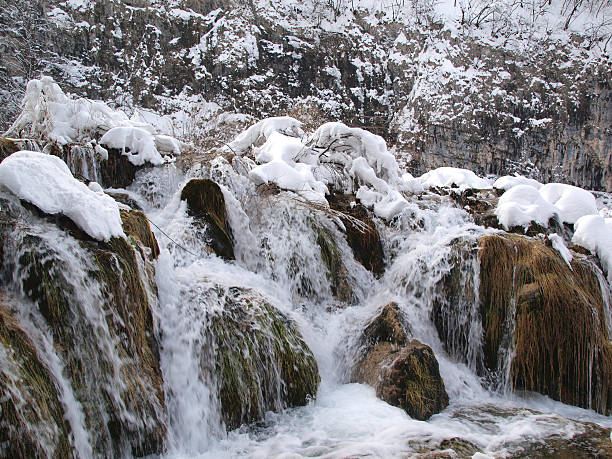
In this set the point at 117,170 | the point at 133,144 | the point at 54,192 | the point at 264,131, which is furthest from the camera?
the point at 264,131

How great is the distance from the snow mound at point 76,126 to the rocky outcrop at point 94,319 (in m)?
3.70

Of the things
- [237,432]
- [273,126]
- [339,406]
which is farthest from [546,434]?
[273,126]

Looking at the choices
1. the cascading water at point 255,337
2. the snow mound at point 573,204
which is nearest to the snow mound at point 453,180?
the snow mound at point 573,204

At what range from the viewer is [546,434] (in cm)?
291

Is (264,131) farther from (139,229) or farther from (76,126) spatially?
(139,229)

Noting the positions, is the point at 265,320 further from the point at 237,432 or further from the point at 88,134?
the point at 88,134

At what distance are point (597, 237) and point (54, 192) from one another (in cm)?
621

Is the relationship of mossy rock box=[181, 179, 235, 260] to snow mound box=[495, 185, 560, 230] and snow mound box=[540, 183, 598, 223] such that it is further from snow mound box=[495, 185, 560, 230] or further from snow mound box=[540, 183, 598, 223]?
snow mound box=[540, 183, 598, 223]

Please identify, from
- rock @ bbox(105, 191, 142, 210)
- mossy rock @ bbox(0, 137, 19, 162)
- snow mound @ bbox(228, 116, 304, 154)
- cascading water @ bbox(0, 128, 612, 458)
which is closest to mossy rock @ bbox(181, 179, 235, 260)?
cascading water @ bbox(0, 128, 612, 458)

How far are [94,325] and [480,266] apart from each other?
150 inches

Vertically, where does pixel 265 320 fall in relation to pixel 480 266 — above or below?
below

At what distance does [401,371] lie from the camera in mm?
3408

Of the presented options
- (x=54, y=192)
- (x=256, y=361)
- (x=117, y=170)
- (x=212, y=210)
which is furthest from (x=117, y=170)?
(x=256, y=361)

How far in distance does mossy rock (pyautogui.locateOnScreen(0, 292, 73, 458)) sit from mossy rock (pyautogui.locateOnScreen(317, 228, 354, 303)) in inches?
129
